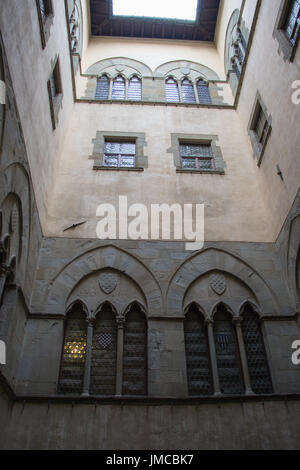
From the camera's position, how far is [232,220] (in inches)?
342

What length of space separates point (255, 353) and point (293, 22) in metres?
6.58

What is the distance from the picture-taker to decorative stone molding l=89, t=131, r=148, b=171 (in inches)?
378

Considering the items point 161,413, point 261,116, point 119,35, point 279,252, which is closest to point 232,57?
point 261,116

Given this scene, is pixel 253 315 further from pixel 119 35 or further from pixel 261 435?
pixel 119 35

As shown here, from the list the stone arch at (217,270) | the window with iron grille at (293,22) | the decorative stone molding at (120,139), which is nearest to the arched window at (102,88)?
the decorative stone molding at (120,139)

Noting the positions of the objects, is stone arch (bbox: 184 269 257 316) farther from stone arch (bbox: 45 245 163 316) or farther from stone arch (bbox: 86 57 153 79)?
stone arch (bbox: 86 57 153 79)

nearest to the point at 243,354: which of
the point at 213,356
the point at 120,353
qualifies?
the point at 213,356

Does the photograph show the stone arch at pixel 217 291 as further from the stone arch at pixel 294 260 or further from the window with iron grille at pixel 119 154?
the window with iron grille at pixel 119 154

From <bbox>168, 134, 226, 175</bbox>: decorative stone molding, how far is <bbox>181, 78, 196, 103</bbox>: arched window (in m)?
2.28

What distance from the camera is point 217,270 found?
782 cm

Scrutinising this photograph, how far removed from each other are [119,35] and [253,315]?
12593 millimetres

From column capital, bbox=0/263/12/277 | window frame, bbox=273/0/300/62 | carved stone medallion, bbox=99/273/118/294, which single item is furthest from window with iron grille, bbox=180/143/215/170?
column capital, bbox=0/263/12/277

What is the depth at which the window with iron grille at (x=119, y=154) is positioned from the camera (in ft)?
32.9

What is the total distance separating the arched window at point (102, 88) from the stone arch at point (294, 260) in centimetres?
771
